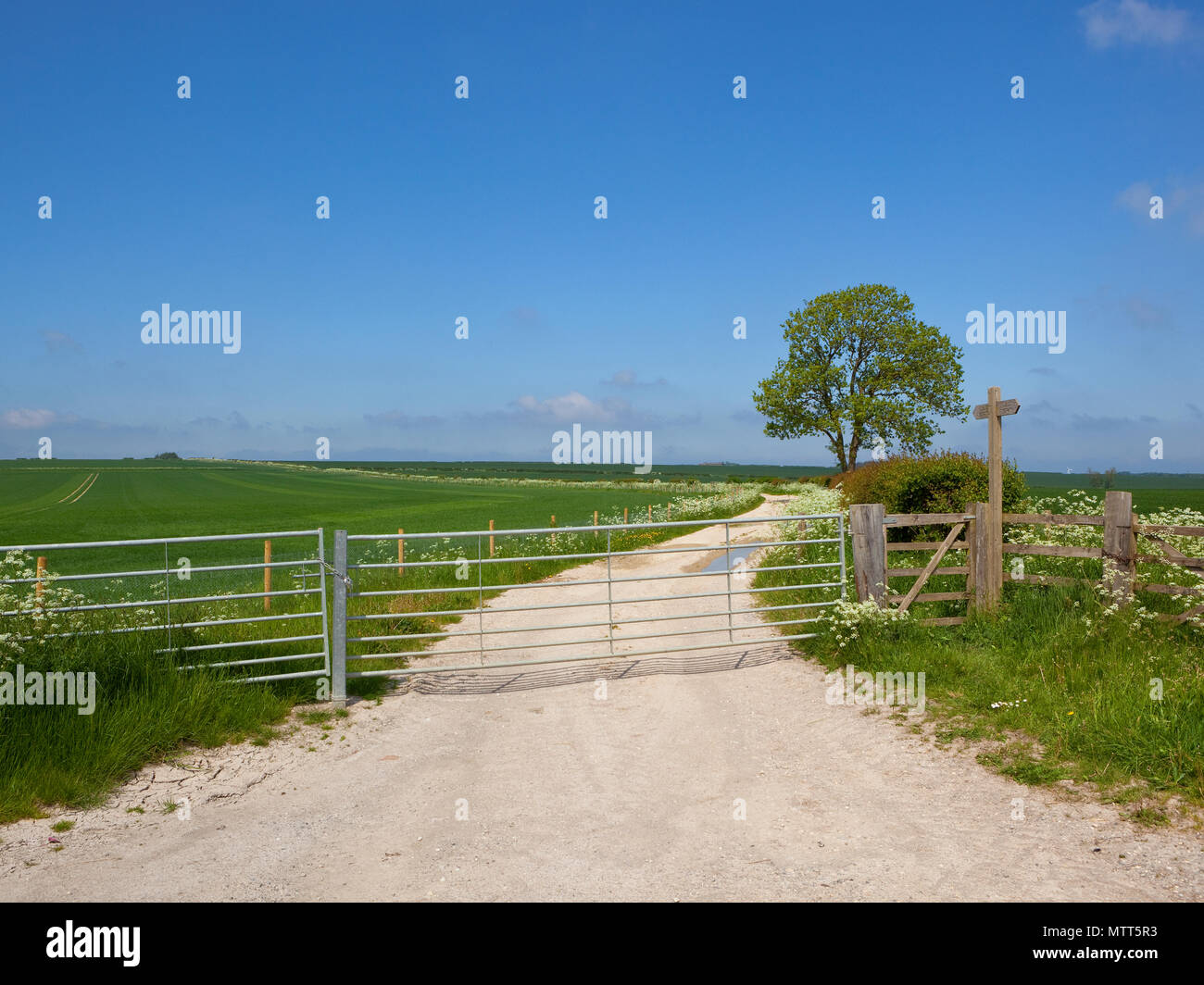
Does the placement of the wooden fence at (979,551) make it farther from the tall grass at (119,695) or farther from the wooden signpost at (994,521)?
the tall grass at (119,695)

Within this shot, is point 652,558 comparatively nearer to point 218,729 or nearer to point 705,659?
point 705,659

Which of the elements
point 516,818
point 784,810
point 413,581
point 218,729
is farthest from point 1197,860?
point 413,581

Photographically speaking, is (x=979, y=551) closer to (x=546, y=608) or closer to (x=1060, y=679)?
(x=1060, y=679)

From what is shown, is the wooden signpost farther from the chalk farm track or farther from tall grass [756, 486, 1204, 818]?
the chalk farm track

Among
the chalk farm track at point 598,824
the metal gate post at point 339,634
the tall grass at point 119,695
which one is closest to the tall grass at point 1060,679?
the chalk farm track at point 598,824

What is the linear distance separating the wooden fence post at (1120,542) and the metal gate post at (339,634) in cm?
887

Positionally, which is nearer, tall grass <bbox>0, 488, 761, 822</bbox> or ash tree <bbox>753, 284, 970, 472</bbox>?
tall grass <bbox>0, 488, 761, 822</bbox>

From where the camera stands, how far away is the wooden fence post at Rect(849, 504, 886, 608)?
1022 cm

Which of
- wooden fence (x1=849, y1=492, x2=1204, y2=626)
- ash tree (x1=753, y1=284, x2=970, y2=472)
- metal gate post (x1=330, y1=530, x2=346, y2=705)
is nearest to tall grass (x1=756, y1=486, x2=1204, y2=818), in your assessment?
wooden fence (x1=849, y1=492, x2=1204, y2=626)

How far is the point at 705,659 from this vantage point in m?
10.4

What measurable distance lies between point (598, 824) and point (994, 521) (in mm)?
7463

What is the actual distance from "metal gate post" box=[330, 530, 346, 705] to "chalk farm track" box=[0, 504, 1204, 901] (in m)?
0.42

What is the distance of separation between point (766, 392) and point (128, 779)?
143 feet

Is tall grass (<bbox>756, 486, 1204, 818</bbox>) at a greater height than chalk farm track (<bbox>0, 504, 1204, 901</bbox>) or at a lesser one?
greater
